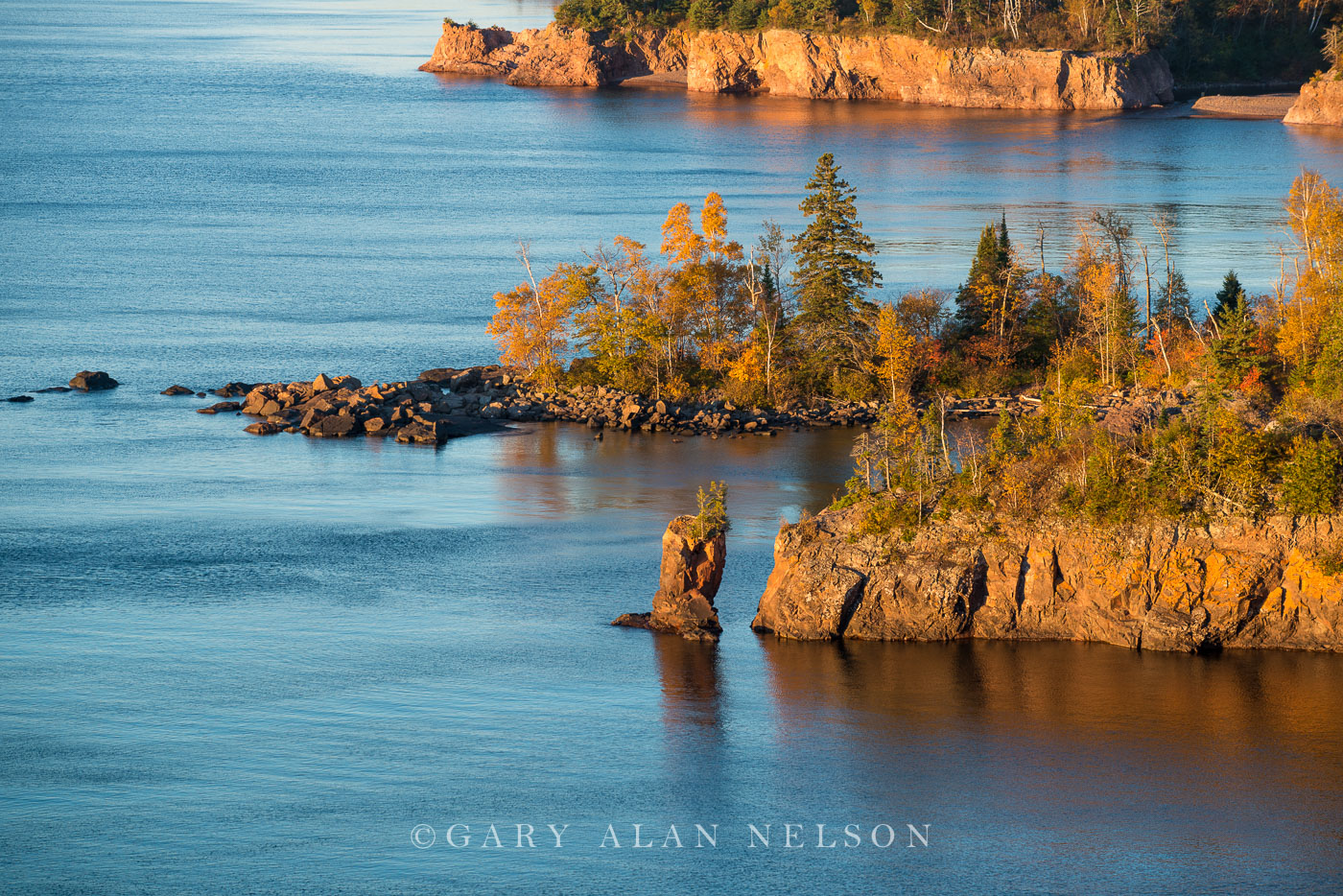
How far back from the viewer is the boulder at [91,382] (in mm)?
85162

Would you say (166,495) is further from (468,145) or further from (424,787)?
(468,145)

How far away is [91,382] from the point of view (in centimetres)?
8531

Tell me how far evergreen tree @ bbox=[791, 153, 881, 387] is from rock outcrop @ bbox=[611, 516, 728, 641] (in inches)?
1372

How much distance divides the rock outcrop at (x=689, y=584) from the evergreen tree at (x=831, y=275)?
34.9m

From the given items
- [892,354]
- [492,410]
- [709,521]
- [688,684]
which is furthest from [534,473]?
[688,684]

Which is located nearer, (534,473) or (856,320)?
(534,473)

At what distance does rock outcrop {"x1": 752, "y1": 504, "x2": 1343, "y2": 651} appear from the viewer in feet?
147

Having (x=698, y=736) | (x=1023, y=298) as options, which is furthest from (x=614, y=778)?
(x=1023, y=298)

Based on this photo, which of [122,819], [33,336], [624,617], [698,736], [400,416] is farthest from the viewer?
[33,336]

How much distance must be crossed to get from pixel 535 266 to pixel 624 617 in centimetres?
6472

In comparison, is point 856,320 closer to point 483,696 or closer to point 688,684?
point 688,684

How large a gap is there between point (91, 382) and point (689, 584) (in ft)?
168

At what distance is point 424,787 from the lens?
38969 millimetres

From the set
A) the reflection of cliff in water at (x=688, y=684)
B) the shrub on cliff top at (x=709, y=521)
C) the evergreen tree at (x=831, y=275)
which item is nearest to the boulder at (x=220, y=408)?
the evergreen tree at (x=831, y=275)
